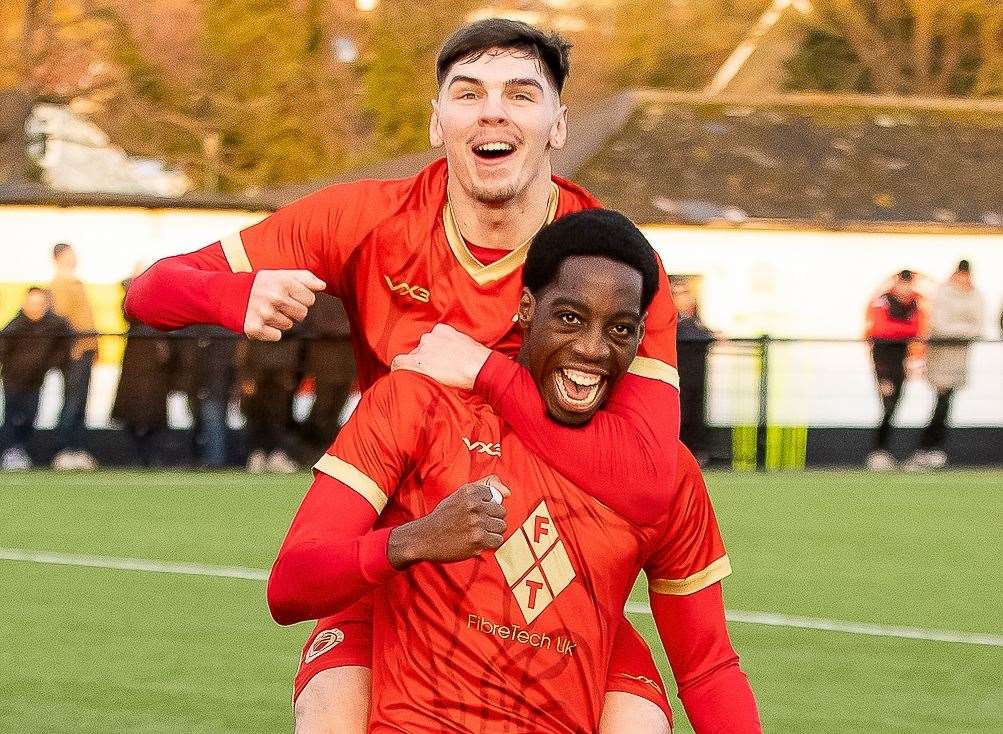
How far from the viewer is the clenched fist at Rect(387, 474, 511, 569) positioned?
389 centimetres

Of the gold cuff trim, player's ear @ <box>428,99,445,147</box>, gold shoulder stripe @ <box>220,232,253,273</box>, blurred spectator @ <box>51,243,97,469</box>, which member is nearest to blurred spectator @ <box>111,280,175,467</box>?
blurred spectator @ <box>51,243,97,469</box>

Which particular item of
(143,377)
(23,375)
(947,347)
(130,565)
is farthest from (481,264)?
(947,347)

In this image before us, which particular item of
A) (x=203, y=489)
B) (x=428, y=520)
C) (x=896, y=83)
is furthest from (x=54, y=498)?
(x=896, y=83)

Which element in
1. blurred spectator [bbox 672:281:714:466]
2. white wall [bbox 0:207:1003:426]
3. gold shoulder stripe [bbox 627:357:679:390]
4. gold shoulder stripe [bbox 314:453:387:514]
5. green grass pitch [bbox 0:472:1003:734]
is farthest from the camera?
white wall [bbox 0:207:1003:426]

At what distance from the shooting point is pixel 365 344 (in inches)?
195

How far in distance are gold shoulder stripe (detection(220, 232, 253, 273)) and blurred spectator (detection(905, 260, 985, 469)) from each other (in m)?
13.5

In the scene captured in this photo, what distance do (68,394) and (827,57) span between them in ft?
121

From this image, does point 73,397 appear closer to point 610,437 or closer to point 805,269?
point 805,269

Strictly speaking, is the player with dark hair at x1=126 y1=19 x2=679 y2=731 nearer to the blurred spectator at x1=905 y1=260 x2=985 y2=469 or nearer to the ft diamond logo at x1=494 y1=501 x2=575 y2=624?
the ft diamond logo at x1=494 y1=501 x2=575 y2=624

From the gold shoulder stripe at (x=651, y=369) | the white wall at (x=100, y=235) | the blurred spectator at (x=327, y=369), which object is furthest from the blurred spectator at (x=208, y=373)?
the gold shoulder stripe at (x=651, y=369)

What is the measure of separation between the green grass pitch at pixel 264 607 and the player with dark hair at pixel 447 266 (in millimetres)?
2910

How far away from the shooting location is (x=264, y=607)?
10.0m

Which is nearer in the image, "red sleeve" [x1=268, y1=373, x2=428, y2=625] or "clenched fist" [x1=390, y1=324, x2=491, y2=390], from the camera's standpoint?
"red sleeve" [x1=268, y1=373, x2=428, y2=625]

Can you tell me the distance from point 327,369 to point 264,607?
6.76 m
